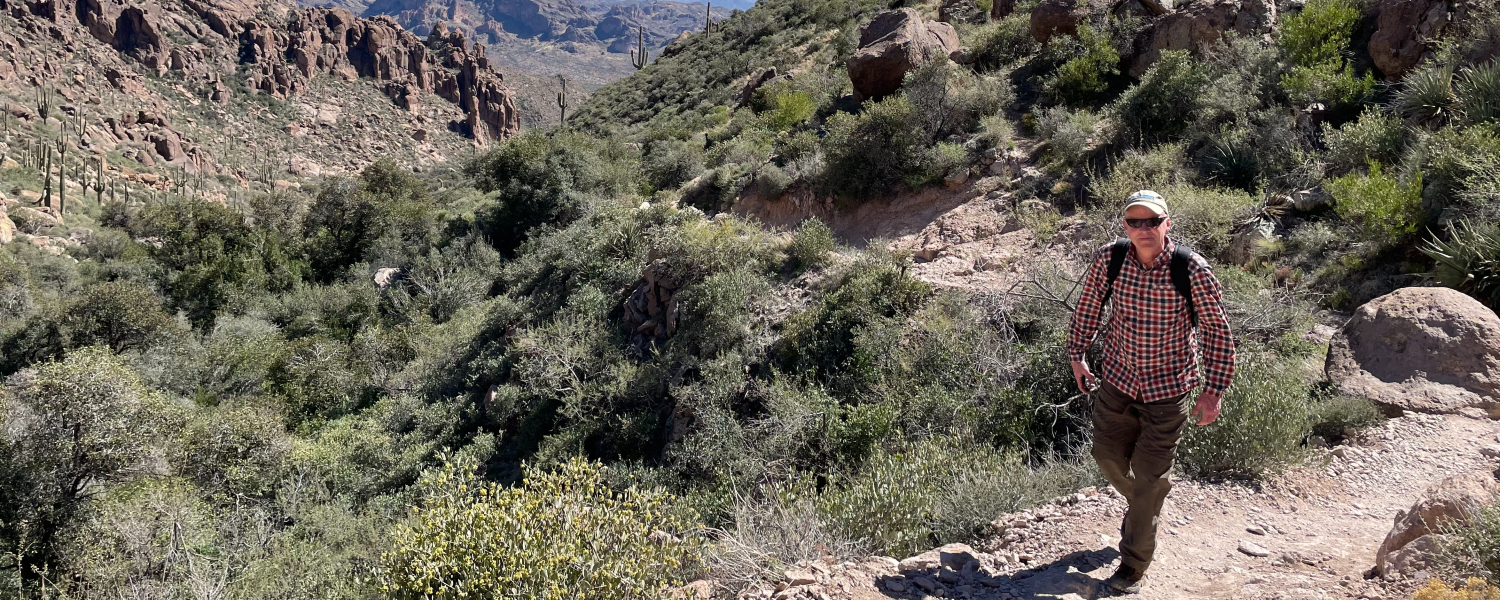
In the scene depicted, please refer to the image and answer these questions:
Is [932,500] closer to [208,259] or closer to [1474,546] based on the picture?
[1474,546]

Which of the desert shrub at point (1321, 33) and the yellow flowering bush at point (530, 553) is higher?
the desert shrub at point (1321, 33)

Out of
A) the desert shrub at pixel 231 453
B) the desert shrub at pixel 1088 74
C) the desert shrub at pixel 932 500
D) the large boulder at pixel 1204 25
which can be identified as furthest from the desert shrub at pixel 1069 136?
the desert shrub at pixel 231 453

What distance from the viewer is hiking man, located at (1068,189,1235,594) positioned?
9.12ft

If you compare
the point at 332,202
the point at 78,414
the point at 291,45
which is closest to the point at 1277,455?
the point at 78,414

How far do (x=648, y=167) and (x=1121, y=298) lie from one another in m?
15.2

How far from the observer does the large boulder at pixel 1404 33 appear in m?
8.13

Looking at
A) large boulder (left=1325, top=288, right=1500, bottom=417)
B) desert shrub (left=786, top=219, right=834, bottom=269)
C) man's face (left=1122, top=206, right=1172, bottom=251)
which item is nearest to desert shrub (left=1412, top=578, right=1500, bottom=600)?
man's face (left=1122, top=206, right=1172, bottom=251)

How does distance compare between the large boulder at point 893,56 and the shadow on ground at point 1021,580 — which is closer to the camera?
the shadow on ground at point 1021,580

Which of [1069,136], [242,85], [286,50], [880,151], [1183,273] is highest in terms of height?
[286,50]

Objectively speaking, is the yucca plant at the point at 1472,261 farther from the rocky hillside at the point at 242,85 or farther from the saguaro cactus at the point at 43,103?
the saguaro cactus at the point at 43,103

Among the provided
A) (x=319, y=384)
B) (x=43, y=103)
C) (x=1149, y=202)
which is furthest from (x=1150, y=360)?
(x=43, y=103)

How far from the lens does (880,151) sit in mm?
10734

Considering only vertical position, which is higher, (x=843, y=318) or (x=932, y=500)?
(x=843, y=318)

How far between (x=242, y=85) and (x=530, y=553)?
71.9m
